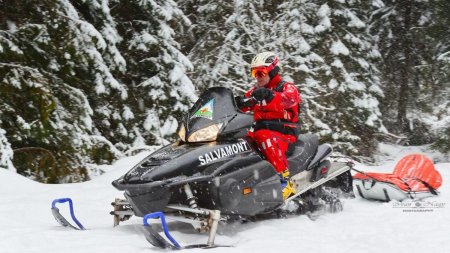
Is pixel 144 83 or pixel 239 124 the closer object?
pixel 239 124

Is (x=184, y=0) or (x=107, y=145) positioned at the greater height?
(x=184, y=0)

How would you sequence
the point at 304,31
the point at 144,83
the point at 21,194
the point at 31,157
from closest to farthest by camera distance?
the point at 21,194
the point at 31,157
the point at 144,83
the point at 304,31

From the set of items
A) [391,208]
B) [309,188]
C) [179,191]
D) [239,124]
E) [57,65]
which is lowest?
[391,208]

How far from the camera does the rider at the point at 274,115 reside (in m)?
5.09

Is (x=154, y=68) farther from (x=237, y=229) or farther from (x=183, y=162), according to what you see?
(x=183, y=162)

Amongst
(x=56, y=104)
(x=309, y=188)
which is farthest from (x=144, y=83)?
(x=309, y=188)

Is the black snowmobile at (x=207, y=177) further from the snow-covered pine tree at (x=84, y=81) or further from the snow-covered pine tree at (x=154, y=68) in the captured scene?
the snow-covered pine tree at (x=154, y=68)

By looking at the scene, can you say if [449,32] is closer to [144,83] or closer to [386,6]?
[386,6]

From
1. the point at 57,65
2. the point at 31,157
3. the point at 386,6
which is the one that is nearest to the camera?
the point at 31,157

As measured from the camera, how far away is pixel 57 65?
805 cm

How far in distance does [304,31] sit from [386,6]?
377 cm

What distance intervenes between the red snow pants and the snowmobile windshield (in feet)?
1.58

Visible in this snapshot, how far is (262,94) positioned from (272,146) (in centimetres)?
54

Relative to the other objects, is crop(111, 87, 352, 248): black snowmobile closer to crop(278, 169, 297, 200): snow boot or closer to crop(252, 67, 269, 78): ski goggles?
crop(278, 169, 297, 200): snow boot
